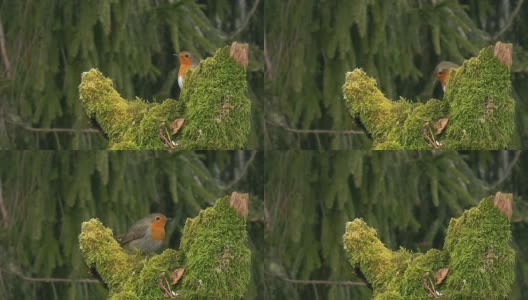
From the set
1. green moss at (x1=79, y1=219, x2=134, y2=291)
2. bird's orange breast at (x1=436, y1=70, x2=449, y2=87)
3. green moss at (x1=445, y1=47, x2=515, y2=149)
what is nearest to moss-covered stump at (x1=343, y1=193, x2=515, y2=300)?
green moss at (x1=445, y1=47, x2=515, y2=149)

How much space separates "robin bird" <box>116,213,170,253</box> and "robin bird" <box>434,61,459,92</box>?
2.05 meters

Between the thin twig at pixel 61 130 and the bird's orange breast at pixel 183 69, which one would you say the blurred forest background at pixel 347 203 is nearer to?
the bird's orange breast at pixel 183 69

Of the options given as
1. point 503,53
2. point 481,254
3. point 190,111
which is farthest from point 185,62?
point 481,254

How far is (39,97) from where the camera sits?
746cm

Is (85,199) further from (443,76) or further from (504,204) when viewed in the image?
→ (504,204)

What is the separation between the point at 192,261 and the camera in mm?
6625

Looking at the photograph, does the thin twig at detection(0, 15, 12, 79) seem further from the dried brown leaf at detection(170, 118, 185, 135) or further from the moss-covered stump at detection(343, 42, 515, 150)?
the moss-covered stump at detection(343, 42, 515, 150)

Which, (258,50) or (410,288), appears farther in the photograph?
(258,50)

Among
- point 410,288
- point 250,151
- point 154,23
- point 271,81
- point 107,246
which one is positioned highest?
point 154,23

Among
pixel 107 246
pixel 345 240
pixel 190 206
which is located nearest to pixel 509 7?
pixel 345 240

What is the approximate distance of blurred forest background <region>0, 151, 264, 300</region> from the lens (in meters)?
7.23

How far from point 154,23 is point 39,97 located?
97 centimetres

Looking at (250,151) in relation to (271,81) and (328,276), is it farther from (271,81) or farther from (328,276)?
(328,276)

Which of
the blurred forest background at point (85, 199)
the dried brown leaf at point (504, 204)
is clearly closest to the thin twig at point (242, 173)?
the blurred forest background at point (85, 199)
